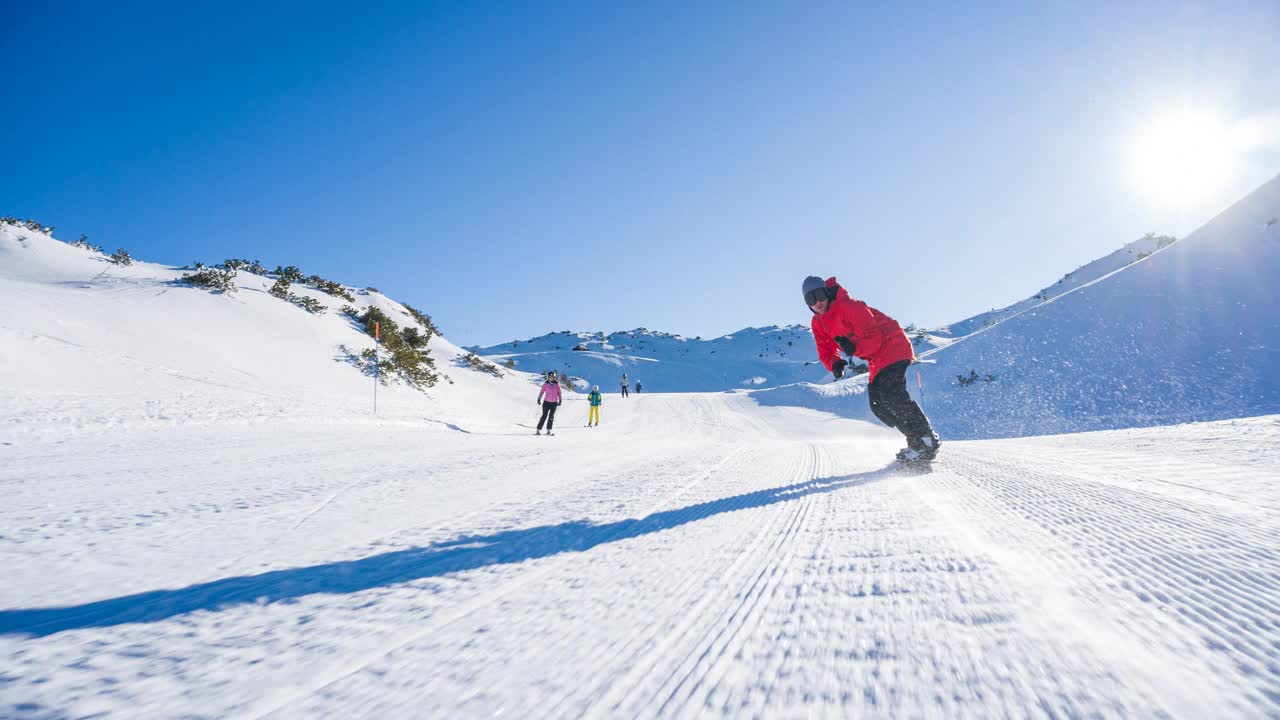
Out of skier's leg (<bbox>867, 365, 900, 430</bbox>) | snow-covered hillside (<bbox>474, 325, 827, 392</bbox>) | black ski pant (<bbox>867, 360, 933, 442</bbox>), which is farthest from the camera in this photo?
snow-covered hillside (<bbox>474, 325, 827, 392</bbox>)

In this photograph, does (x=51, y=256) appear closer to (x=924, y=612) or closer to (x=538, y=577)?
(x=538, y=577)

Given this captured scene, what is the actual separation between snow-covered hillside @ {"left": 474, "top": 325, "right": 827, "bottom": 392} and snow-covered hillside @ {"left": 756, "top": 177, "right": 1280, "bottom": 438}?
84.9 feet

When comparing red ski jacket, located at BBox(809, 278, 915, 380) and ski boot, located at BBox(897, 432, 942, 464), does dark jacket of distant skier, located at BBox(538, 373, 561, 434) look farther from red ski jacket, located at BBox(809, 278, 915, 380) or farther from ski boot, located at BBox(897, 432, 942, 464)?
ski boot, located at BBox(897, 432, 942, 464)

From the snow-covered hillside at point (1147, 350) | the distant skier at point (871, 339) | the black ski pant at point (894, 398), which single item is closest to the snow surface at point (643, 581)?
the black ski pant at point (894, 398)

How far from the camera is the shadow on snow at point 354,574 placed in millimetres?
1080

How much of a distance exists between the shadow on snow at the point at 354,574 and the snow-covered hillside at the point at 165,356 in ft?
18.7

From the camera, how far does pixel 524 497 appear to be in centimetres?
254

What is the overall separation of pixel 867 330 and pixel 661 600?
3208 mm

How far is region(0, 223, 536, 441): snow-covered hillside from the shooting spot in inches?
243

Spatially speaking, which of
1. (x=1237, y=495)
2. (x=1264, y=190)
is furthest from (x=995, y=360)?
(x=1237, y=495)

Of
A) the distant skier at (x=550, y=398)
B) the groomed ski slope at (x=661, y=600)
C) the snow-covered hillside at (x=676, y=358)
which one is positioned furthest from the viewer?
the snow-covered hillside at (x=676, y=358)

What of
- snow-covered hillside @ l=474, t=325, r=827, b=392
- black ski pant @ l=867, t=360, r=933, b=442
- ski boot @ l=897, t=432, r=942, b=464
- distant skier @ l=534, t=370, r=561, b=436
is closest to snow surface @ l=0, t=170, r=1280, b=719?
ski boot @ l=897, t=432, r=942, b=464

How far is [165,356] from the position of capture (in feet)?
28.6

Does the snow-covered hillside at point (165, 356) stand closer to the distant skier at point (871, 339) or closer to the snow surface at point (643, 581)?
the snow surface at point (643, 581)
